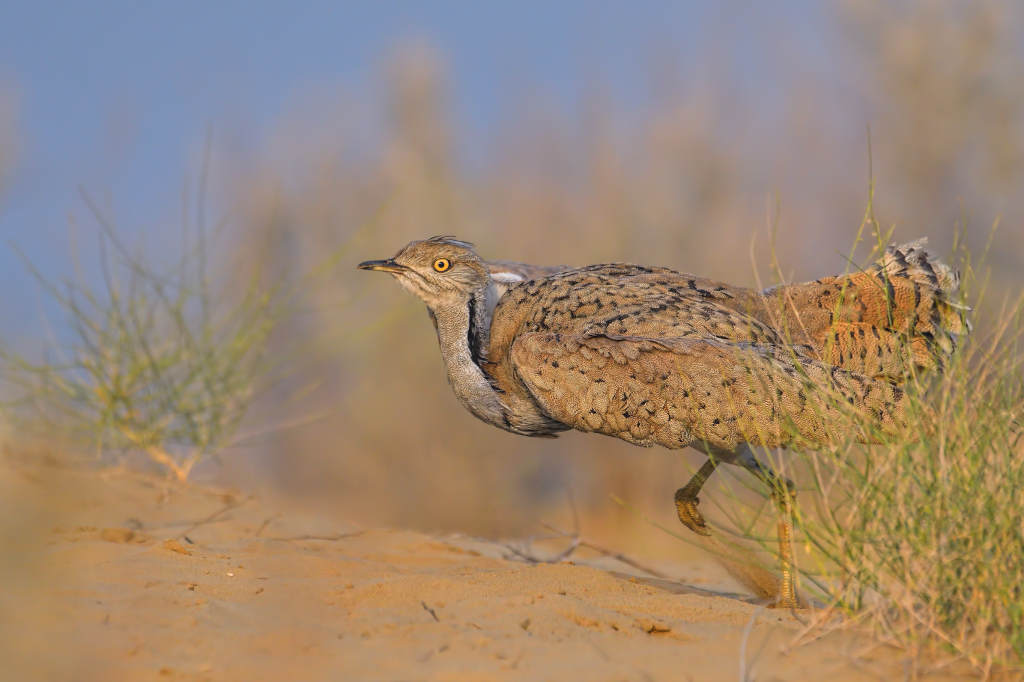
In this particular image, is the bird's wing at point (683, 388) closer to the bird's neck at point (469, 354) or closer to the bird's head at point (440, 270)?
the bird's neck at point (469, 354)

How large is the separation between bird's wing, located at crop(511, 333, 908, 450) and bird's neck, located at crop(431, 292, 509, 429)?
0.66 meters

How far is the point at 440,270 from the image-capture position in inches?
253

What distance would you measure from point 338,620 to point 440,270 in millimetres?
3127

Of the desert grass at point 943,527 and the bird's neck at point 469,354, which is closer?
the desert grass at point 943,527

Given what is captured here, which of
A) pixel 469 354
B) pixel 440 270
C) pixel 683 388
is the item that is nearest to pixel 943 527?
pixel 683 388

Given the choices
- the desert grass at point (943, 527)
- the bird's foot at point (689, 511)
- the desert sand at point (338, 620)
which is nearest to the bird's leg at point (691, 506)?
the bird's foot at point (689, 511)

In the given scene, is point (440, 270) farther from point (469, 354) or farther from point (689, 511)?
point (689, 511)

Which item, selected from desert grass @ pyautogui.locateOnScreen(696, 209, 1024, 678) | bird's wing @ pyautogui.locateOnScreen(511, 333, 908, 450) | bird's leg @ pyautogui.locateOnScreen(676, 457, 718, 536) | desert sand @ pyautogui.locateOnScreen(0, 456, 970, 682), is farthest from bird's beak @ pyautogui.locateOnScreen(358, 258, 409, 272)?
desert grass @ pyautogui.locateOnScreen(696, 209, 1024, 678)

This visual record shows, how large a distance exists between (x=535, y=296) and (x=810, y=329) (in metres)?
1.67

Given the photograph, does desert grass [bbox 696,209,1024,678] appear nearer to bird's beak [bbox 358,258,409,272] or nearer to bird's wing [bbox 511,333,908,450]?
bird's wing [bbox 511,333,908,450]

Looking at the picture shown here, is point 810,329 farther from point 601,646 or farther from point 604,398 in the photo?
point 601,646

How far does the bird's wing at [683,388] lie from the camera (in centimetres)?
465

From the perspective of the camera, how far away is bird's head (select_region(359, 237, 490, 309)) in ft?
20.9

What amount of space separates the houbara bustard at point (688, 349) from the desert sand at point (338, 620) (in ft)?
2.81
